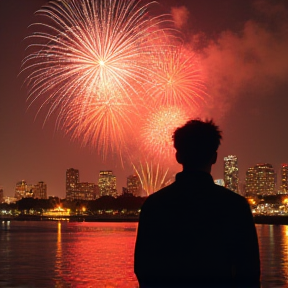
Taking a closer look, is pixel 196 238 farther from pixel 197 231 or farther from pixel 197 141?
pixel 197 141

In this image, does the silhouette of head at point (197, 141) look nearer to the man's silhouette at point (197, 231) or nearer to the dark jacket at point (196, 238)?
the man's silhouette at point (197, 231)

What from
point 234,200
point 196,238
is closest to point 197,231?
point 196,238

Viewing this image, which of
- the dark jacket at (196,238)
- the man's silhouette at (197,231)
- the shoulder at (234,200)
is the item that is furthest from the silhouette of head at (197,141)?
the shoulder at (234,200)

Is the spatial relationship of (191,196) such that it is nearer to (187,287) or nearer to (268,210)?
(187,287)

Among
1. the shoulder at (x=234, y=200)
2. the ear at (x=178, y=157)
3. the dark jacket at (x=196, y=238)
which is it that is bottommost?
the dark jacket at (x=196, y=238)

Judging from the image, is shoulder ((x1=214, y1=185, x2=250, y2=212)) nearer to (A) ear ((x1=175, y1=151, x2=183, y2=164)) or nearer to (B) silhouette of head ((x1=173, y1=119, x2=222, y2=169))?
(B) silhouette of head ((x1=173, y1=119, x2=222, y2=169))

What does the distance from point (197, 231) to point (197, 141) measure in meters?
0.55

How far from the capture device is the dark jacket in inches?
122

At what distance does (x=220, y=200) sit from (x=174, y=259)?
1.43 ft

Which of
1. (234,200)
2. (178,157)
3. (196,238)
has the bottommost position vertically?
(196,238)

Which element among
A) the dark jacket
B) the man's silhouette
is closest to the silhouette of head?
the man's silhouette

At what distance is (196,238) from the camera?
10.5ft

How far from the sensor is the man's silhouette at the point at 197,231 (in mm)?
3107

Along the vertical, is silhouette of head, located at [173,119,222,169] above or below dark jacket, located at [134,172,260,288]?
above
